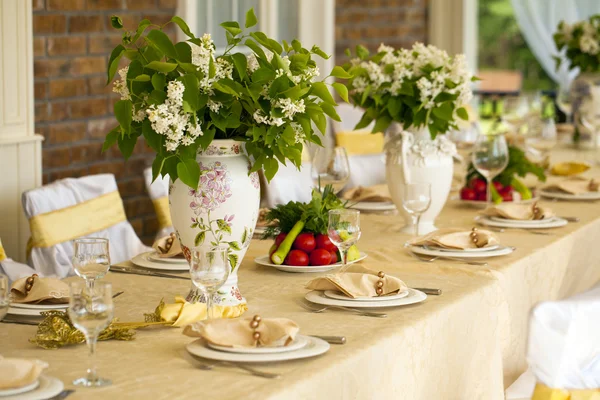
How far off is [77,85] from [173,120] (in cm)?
221

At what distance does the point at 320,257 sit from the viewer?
2.22m

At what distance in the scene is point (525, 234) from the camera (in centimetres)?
269

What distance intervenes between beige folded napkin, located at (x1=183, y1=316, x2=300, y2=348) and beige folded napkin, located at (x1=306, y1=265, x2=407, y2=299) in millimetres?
338

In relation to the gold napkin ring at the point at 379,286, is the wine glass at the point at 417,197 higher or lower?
higher

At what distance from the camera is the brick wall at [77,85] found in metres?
3.64

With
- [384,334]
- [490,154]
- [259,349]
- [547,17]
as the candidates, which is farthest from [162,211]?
[547,17]

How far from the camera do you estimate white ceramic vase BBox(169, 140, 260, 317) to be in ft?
6.08

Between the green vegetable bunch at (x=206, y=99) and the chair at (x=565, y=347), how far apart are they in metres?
0.62

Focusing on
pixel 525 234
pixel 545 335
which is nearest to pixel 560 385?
pixel 545 335

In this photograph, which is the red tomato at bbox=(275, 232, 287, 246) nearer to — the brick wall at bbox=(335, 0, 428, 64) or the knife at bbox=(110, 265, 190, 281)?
the knife at bbox=(110, 265, 190, 281)

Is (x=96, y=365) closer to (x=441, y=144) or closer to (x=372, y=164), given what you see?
(x=441, y=144)

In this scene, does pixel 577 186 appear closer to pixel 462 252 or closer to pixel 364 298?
pixel 462 252

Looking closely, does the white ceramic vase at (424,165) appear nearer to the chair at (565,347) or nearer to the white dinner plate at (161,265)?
the white dinner plate at (161,265)

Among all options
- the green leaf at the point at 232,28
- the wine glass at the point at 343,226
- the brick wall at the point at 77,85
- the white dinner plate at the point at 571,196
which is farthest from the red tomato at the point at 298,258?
the brick wall at the point at 77,85
